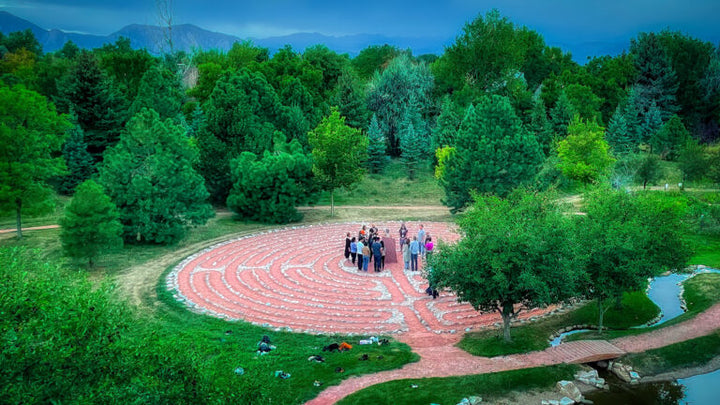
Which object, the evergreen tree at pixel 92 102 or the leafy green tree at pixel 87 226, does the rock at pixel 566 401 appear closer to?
the leafy green tree at pixel 87 226

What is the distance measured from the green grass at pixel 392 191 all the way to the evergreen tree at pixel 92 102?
73.4ft

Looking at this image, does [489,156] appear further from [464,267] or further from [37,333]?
[37,333]

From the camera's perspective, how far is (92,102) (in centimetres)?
5453

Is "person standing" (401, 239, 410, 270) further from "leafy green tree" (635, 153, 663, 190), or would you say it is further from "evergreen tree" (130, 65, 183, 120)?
"evergreen tree" (130, 65, 183, 120)

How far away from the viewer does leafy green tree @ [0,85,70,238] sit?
35.5 m

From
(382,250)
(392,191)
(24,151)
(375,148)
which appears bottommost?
(382,250)

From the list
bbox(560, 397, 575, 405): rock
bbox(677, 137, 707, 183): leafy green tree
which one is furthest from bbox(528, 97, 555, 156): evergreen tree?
bbox(560, 397, 575, 405): rock

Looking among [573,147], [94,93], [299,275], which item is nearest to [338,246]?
[299,275]

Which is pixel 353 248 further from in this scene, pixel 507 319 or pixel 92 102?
pixel 92 102

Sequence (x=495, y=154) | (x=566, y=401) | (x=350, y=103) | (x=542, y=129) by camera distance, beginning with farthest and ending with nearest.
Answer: (x=542, y=129) < (x=350, y=103) < (x=495, y=154) < (x=566, y=401)


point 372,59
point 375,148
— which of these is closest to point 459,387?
point 375,148

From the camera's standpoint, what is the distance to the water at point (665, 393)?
19812 millimetres

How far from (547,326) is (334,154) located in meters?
24.1

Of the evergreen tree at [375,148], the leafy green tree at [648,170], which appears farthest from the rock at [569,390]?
the evergreen tree at [375,148]
